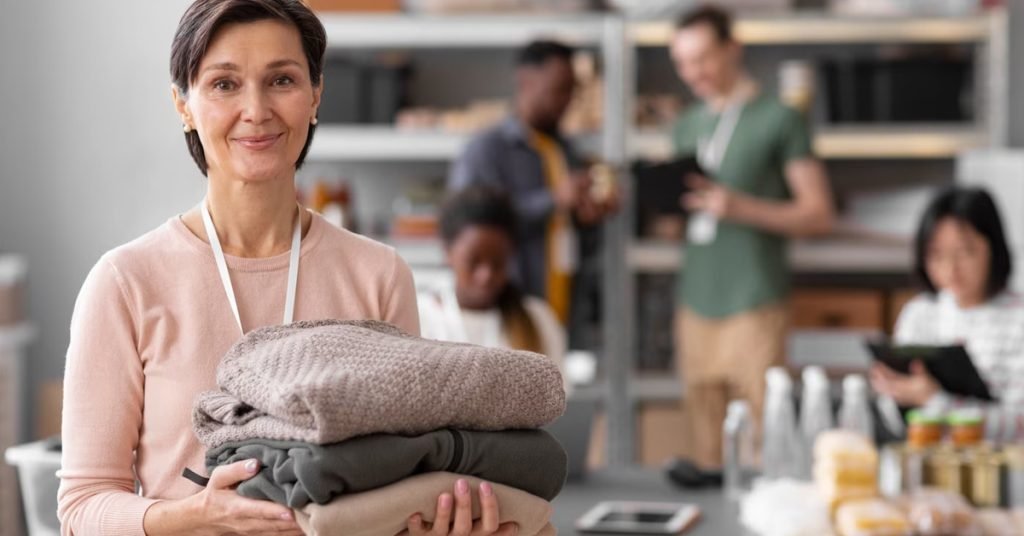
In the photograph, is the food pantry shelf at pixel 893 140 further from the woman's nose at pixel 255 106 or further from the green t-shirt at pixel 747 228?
the woman's nose at pixel 255 106

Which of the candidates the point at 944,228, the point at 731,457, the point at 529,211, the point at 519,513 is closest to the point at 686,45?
the point at 529,211

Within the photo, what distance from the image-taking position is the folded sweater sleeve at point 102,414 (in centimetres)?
130

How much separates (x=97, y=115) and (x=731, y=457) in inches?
126

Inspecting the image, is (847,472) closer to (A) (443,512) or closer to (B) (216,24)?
(A) (443,512)

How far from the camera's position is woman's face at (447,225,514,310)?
319cm

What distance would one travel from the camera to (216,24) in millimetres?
1291

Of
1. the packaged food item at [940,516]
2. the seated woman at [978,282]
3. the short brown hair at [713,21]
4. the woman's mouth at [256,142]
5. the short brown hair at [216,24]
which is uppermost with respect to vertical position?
the short brown hair at [713,21]

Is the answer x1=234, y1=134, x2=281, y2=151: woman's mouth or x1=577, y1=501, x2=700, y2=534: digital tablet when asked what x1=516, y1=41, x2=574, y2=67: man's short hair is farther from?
x1=234, y1=134, x2=281, y2=151: woman's mouth

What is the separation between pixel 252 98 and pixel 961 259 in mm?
2358

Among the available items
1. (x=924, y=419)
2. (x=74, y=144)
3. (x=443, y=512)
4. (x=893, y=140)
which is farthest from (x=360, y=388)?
(x=74, y=144)

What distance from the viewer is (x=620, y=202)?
4535 mm

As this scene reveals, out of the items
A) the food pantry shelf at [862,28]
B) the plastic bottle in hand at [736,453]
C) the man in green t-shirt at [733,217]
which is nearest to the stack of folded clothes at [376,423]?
the plastic bottle in hand at [736,453]

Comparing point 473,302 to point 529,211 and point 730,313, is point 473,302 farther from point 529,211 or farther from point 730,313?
point 730,313

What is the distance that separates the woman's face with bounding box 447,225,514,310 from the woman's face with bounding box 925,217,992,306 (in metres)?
1.04
